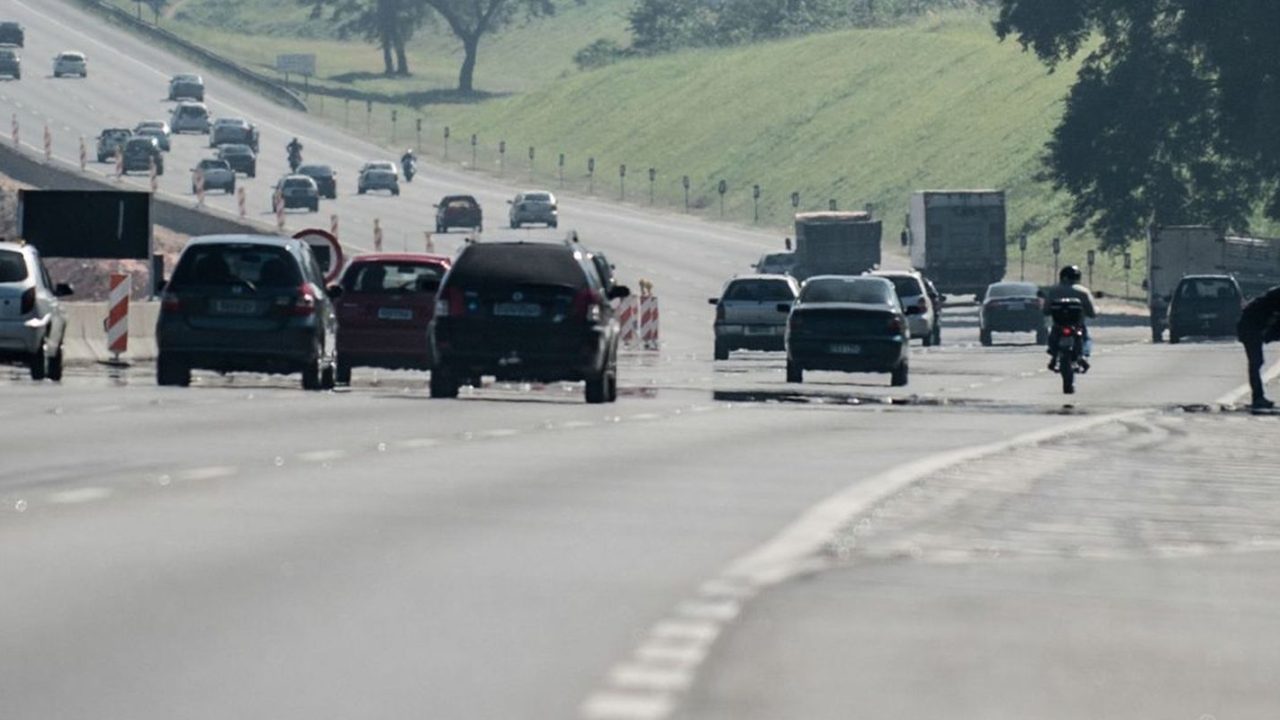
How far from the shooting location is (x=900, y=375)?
4209 cm

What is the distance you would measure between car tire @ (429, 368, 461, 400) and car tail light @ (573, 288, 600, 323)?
4.95 ft

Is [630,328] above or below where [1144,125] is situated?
below

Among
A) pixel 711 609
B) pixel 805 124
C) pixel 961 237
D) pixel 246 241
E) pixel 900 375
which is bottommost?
pixel 711 609

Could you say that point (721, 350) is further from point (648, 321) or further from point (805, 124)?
point (805, 124)

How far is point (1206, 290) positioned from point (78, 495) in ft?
177

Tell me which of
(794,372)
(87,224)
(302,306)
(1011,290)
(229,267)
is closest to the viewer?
(302,306)

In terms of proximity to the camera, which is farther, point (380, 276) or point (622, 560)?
point (380, 276)

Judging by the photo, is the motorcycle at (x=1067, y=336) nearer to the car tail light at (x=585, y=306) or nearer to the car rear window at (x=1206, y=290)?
the car tail light at (x=585, y=306)

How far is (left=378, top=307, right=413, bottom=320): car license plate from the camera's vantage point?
1491 inches

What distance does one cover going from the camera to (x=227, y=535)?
15320 mm

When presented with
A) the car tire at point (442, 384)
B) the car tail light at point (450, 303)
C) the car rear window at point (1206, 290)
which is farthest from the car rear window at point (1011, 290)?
the car tail light at point (450, 303)

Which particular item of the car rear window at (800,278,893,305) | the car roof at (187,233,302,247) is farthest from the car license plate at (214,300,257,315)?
the car rear window at (800,278,893,305)

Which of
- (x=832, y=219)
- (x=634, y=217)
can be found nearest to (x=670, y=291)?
(x=832, y=219)

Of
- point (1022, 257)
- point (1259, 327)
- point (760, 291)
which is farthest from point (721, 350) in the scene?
point (1022, 257)
